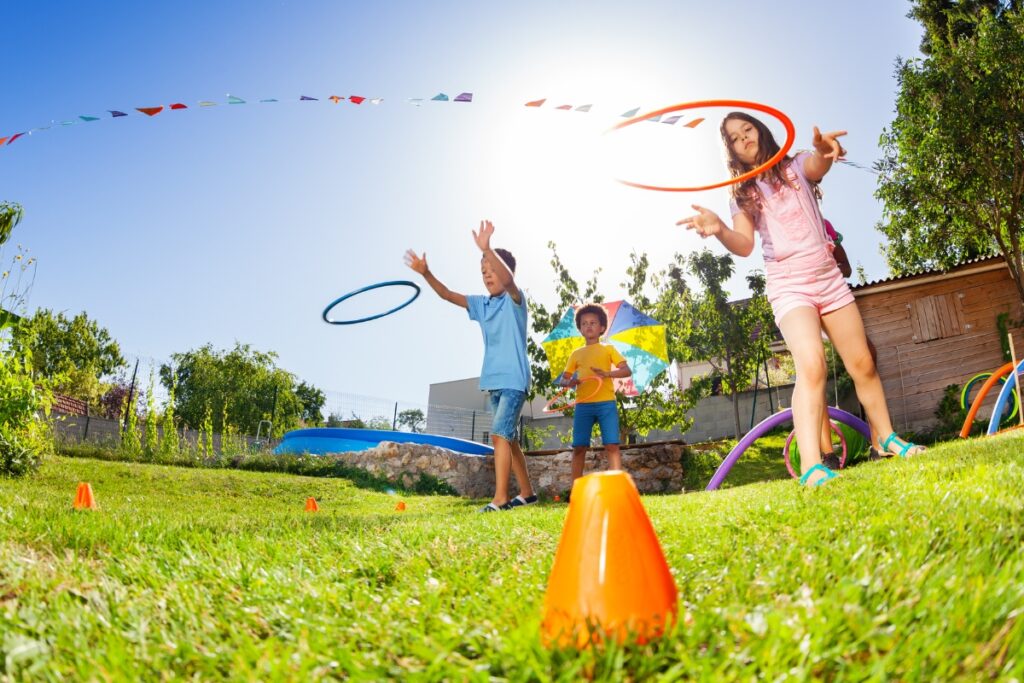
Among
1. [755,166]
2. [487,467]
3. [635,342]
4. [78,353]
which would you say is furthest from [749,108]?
[78,353]

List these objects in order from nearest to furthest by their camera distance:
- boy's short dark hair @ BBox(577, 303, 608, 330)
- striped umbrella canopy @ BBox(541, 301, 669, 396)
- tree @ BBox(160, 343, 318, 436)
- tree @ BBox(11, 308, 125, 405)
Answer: boy's short dark hair @ BBox(577, 303, 608, 330), striped umbrella canopy @ BBox(541, 301, 669, 396), tree @ BBox(11, 308, 125, 405), tree @ BBox(160, 343, 318, 436)

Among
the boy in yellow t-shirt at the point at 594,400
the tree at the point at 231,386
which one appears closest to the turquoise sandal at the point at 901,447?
the boy in yellow t-shirt at the point at 594,400

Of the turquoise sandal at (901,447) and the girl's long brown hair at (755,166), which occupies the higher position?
the girl's long brown hair at (755,166)

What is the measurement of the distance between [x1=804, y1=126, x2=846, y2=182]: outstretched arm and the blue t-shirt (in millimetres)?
2500

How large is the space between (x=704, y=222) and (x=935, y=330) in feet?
45.0

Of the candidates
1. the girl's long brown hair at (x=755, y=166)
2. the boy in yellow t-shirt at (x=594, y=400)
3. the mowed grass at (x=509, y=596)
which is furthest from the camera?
the boy in yellow t-shirt at (x=594, y=400)

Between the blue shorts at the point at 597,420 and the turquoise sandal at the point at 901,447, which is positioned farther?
the blue shorts at the point at 597,420

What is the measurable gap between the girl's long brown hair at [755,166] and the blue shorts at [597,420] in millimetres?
2628

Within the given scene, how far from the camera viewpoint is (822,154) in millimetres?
4051

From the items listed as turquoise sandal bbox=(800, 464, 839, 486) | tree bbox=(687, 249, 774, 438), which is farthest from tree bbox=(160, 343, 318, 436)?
turquoise sandal bbox=(800, 464, 839, 486)

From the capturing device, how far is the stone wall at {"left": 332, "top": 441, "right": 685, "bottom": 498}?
11031 millimetres

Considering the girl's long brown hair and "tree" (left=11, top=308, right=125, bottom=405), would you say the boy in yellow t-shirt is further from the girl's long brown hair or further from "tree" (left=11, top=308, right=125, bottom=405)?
"tree" (left=11, top=308, right=125, bottom=405)

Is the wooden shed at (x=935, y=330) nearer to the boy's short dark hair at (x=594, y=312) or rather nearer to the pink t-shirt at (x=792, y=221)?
the boy's short dark hair at (x=594, y=312)

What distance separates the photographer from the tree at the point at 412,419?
1983cm
